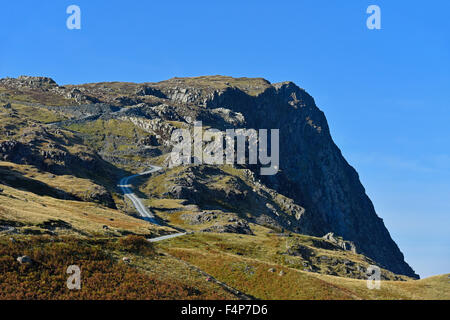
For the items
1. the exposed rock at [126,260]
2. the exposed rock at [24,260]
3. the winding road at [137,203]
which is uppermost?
the winding road at [137,203]

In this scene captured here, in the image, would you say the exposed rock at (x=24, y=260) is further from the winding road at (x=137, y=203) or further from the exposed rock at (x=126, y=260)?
the winding road at (x=137, y=203)

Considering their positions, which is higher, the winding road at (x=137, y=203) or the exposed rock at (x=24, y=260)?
the winding road at (x=137, y=203)

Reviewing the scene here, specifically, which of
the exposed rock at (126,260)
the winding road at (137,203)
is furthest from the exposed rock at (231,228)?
the exposed rock at (126,260)

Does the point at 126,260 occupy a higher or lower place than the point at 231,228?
lower

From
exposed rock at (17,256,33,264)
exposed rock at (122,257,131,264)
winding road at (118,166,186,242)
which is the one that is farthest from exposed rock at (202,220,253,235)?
exposed rock at (17,256,33,264)

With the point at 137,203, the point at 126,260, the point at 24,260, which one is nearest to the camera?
the point at 24,260

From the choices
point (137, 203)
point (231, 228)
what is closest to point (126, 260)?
point (231, 228)

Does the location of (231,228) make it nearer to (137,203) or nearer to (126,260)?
(137,203)

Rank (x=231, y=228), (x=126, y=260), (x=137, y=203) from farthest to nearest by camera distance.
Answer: (x=137, y=203), (x=231, y=228), (x=126, y=260)

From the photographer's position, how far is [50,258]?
41312 millimetres

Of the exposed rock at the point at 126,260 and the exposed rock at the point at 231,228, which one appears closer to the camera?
the exposed rock at the point at 126,260
